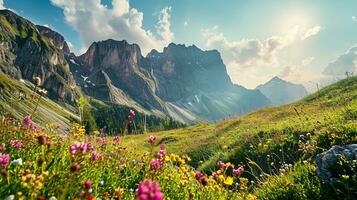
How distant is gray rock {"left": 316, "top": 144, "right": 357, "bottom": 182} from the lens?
727cm

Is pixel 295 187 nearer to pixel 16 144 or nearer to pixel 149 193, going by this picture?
pixel 16 144

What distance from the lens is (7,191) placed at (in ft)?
12.5

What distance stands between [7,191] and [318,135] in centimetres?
1044

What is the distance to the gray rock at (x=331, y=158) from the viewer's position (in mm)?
7270

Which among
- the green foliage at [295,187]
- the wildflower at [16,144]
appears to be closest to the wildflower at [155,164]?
the wildflower at [16,144]

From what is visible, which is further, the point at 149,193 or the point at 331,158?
the point at 331,158

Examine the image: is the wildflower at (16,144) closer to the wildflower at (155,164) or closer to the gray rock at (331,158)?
the wildflower at (155,164)

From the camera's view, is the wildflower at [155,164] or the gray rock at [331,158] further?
the gray rock at [331,158]

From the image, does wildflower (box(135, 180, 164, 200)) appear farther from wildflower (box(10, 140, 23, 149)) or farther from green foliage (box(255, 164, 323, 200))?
green foliage (box(255, 164, 323, 200))

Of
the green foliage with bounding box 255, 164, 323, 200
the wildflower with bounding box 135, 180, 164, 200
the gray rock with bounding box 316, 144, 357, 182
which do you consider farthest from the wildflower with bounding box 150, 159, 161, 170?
the wildflower with bounding box 135, 180, 164, 200

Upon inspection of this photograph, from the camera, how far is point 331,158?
7.48 metres

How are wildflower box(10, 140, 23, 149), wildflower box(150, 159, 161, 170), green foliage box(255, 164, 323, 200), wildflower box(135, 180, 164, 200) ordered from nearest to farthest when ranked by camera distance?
wildflower box(135, 180, 164, 200)
wildflower box(10, 140, 23, 149)
wildflower box(150, 159, 161, 170)
green foliage box(255, 164, 323, 200)

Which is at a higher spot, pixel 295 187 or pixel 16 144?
pixel 16 144

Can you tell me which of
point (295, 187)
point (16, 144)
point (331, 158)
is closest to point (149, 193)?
point (16, 144)
